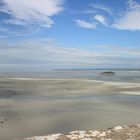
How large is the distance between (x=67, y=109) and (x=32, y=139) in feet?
28.0

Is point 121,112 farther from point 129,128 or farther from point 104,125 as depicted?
point 129,128

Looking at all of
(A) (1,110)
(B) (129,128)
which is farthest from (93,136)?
(A) (1,110)

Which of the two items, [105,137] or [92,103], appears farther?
[92,103]

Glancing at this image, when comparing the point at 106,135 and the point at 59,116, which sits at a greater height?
the point at 106,135

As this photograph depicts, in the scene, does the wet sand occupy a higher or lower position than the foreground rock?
lower

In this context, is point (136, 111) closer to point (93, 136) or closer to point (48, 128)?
point (48, 128)

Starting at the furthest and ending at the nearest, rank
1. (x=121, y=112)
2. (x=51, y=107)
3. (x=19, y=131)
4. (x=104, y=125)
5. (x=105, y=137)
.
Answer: (x=51, y=107)
(x=121, y=112)
(x=104, y=125)
(x=19, y=131)
(x=105, y=137)

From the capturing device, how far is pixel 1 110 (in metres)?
16.8

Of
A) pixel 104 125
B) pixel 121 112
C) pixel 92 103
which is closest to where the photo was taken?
pixel 104 125

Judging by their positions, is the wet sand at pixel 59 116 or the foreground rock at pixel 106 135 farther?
the wet sand at pixel 59 116

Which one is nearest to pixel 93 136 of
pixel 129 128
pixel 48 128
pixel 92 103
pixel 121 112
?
pixel 129 128

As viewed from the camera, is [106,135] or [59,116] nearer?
[106,135]

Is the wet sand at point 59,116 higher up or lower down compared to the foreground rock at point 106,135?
lower down

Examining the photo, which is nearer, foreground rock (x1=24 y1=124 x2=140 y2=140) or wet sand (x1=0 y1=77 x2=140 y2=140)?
foreground rock (x1=24 y1=124 x2=140 y2=140)
